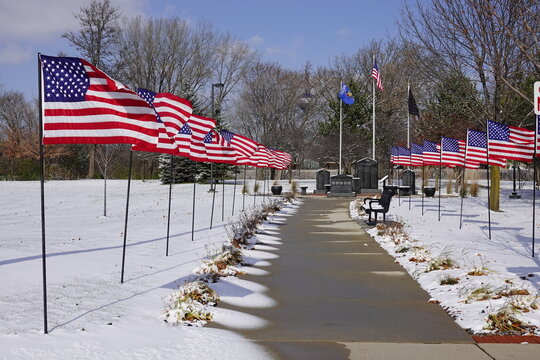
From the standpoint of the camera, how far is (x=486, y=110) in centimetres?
2100

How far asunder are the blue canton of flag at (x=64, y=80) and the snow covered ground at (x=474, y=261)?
522 centimetres

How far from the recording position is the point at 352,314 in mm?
6461

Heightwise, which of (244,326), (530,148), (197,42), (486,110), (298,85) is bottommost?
(244,326)

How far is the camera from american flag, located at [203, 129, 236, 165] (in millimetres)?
16078

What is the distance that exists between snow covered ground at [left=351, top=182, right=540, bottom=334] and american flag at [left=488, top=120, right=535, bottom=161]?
215 cm

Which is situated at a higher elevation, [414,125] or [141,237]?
[414,125]

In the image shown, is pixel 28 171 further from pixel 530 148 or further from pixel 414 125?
pixel 530 148

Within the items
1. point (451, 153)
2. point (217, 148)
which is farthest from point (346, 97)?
point (217, 148)

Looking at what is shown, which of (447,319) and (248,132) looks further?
(248,132)

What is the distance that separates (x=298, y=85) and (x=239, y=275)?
175ft

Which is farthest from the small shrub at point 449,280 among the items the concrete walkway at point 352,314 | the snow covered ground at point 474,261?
the concrete walkway at point 352,314

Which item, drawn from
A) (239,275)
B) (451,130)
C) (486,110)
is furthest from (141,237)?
(451,130)

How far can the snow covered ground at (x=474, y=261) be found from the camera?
6.29 metres

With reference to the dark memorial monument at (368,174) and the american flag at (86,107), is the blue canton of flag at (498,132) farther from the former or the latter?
the dark memorial monument at (368,174)
